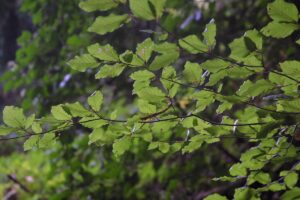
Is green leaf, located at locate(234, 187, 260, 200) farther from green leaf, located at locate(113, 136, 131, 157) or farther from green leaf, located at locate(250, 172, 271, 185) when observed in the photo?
green leaf, located at locate(113, 136, 131, 157)

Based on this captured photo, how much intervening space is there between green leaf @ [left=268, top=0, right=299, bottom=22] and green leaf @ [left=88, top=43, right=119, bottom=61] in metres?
0.30

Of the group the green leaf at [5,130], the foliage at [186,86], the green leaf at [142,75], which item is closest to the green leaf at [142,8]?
the foliage at [186,86]

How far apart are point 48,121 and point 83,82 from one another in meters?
1.12

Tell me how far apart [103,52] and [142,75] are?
90 mm

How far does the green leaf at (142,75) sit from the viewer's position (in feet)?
2.52

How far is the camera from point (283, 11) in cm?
71

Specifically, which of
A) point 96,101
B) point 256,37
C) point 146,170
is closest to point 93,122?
point 96,101

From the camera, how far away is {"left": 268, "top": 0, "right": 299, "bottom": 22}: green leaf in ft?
2.29

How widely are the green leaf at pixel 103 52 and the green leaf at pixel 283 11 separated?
0.30 meters

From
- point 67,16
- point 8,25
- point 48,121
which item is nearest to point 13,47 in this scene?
A: point 8,25

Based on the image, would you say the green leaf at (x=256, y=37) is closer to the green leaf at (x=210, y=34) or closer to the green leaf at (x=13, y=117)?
the green leaf at (x=210, y=34)

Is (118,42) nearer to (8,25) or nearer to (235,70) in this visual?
(235,70)

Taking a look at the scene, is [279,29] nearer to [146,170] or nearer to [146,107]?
Answer: [146,107]

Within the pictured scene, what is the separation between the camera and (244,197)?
843 millimetres
